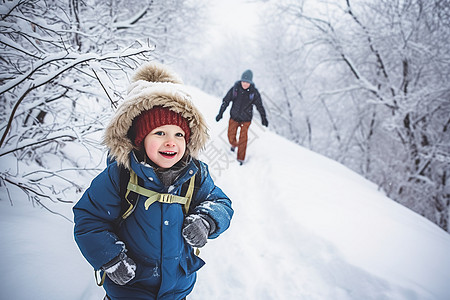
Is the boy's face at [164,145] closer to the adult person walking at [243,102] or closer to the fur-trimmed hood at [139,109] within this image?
the fur-trimmed hood at [139,109]

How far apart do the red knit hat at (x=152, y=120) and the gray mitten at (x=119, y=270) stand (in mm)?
646

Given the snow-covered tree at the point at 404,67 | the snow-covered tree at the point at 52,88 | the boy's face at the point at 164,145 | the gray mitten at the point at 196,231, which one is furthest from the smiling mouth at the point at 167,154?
the snow-covered tree at the point at 404,67

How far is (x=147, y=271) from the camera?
4.15 ft

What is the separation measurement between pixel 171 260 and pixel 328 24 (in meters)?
8.87

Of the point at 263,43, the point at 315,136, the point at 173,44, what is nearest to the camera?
the point at 173,44

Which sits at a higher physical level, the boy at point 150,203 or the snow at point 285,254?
the boy at point 150,203

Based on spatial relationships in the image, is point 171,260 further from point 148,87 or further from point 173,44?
point 173,44

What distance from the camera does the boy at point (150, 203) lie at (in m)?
1.19

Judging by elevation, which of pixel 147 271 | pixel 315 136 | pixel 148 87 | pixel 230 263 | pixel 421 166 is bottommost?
pixel 315 136

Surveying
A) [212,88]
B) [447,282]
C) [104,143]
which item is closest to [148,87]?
[104,143]

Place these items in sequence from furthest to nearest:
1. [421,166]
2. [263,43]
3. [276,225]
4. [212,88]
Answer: [212,88] → [263,43] → [421,166] → [276,225]

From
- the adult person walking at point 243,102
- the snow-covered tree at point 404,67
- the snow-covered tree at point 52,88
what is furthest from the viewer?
the snow-covered tree at point 404,67

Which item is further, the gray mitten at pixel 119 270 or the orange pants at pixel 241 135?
the orange pants at pixel 241 135

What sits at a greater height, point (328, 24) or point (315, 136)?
point (328, 24)
